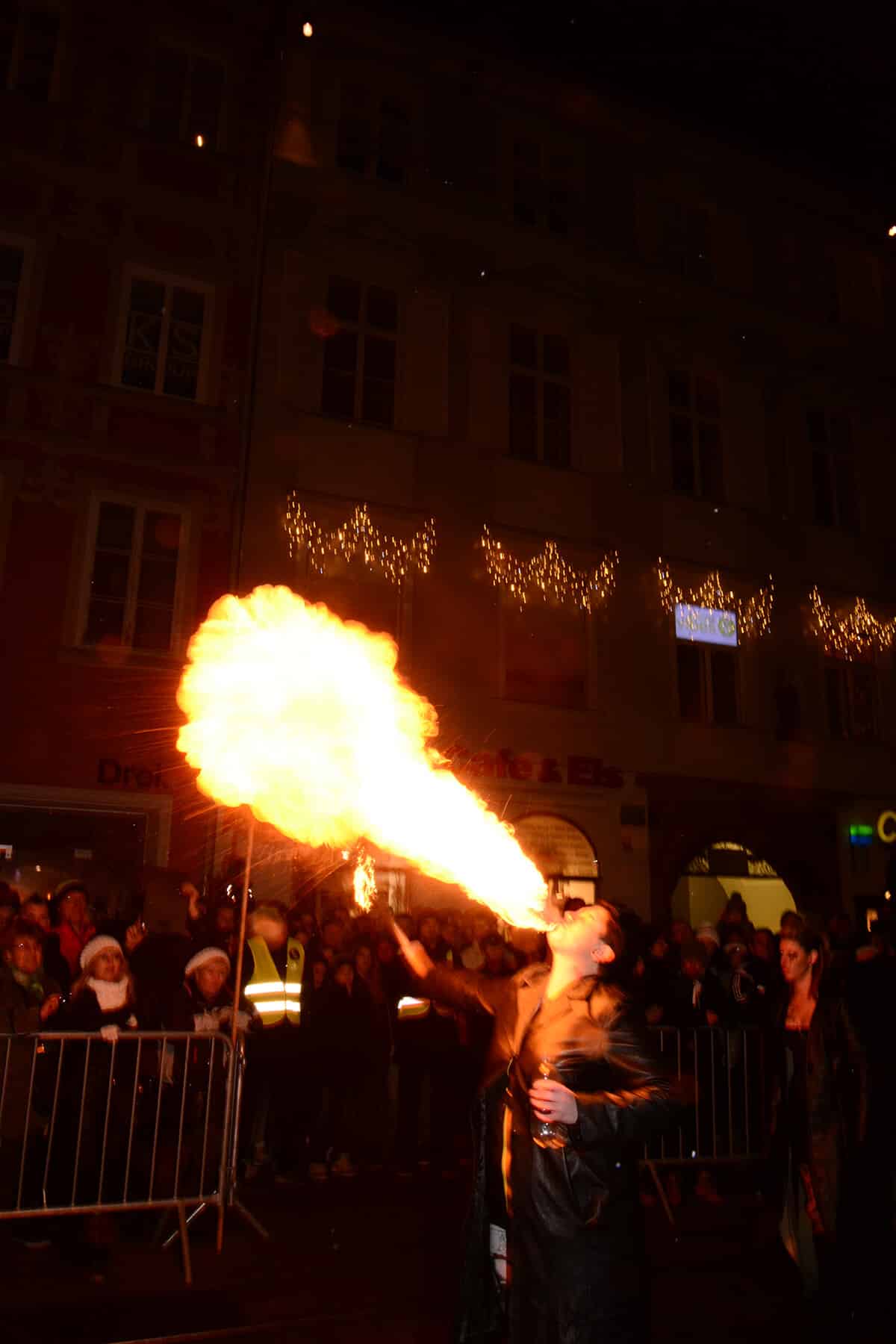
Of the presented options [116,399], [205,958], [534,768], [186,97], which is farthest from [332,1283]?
[186,97]

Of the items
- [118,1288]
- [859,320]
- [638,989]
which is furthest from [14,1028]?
[859,320]

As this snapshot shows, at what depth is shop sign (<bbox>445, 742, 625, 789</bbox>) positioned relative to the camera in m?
14.3

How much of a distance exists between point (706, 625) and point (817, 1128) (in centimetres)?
1211

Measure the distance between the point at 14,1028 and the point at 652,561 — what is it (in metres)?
12.4

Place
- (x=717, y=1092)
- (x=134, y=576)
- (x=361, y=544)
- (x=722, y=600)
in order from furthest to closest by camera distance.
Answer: (x=722, y=600) → (x=361, y=544) → (x=134, y=576) → (x=717, y=1092)

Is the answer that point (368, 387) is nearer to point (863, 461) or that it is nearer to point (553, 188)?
point (553, 188)

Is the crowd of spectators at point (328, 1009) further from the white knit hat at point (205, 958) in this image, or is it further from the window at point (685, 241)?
the window at point (685, 241)

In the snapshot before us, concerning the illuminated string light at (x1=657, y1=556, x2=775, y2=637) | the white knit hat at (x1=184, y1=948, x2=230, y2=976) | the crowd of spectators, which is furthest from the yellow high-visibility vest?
the illuminated string light at (x1=657, y1=556, x2=775, y2=637)

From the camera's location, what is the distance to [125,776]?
1271 centimetres

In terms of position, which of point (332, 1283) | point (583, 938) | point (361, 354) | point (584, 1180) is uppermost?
point (361, 354)

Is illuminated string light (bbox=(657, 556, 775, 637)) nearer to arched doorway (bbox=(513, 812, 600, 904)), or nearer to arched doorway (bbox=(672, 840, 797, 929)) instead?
arched doorway (bbox=(672, 840, 797, 929))

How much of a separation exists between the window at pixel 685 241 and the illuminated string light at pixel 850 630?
6292 mm

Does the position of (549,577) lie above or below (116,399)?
below

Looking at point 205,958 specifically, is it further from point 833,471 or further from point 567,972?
point 833,471
